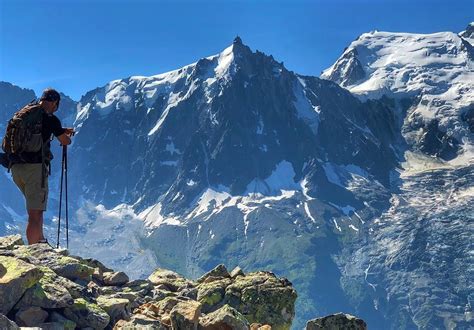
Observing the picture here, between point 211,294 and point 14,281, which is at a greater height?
point 211,294

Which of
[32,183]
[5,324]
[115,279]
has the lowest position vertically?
[5,324]

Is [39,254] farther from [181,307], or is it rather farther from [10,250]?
[181,307]

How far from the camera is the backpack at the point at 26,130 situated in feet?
55.1

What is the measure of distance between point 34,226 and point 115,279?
3224 mm

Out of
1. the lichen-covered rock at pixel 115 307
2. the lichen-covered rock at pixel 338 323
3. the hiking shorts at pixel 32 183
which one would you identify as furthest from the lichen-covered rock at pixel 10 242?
the lichen-covered rock at pixel 338 323

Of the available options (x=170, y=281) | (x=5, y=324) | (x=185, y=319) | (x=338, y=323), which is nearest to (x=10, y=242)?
(x=170, y=281)

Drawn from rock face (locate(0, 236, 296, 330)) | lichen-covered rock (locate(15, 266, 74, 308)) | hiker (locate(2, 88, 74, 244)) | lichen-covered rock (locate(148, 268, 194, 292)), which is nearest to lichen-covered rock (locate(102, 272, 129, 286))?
rock face (locate(0, 236, 296, 330))

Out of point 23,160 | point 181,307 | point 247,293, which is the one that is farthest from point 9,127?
point 247,293

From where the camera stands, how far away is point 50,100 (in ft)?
56.6

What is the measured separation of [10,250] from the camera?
1653 centimetres

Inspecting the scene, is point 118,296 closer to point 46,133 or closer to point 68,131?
point 46,133

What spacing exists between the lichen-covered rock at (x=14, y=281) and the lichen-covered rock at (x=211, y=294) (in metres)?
7.02

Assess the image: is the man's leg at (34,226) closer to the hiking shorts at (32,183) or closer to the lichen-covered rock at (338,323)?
the hiking shorts at (32,183)

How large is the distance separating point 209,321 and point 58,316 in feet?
11.7
